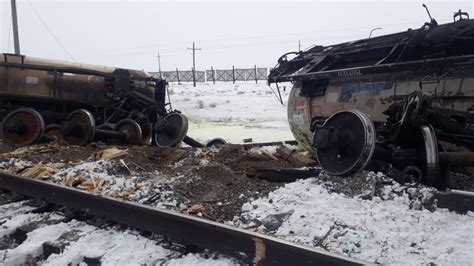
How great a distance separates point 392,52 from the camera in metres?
5.68

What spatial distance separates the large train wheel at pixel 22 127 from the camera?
823 centimetres

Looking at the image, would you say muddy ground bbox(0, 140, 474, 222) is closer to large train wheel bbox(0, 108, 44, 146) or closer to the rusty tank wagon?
the rusty tank wagon

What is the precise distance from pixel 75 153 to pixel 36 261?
3.78m

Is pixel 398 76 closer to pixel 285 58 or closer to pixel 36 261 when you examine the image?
pixel 285 58

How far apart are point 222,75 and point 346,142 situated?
50445 millimetres

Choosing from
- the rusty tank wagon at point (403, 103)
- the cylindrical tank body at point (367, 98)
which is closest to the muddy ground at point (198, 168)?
the rusty tank wagon at point (403, 103)

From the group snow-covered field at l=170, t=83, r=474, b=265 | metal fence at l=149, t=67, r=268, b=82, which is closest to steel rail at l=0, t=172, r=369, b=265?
snow-covered field at l=170, t=83, r=474, b=265

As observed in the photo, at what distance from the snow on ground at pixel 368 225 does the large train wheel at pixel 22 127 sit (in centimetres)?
578

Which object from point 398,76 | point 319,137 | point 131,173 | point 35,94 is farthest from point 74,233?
point 35,94

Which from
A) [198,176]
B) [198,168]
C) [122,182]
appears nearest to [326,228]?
[198,176]

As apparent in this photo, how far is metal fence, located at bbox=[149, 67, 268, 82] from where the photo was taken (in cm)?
5122

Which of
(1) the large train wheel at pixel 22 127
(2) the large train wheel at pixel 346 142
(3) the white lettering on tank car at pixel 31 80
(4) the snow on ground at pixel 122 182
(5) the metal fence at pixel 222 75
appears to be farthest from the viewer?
(5) the metal fence at pixel 222 75

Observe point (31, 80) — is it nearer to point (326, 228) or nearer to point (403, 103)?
point (403, 103)

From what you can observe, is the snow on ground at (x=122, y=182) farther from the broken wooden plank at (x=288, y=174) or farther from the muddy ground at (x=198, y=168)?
the broken wooden plank at (x=288, y=174)
